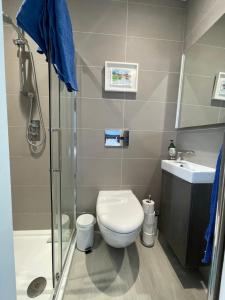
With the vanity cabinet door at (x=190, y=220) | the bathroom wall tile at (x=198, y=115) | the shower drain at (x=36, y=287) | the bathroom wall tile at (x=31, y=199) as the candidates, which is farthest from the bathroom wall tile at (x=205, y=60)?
the shower drain at (x=36, y=287)

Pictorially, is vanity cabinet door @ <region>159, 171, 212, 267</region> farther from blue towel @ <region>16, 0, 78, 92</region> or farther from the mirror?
blue towel @ <region>16, 0, 78, 92</region>

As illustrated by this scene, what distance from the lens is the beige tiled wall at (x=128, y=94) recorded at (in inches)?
60.2

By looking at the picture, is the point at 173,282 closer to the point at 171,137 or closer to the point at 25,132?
the point at 171,137

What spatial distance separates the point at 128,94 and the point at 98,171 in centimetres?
86


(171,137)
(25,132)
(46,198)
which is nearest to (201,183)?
(171,137)

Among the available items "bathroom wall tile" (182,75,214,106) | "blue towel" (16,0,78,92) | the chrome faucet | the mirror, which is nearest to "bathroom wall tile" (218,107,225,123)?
the mirror

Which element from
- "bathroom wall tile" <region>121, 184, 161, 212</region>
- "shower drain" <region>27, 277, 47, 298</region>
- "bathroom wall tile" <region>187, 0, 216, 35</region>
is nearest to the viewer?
"shower drain" <region>27, 277, 47, 298</region>

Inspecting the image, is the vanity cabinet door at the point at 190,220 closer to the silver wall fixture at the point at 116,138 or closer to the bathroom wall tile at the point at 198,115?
the bathroom wall tile at the point at 198,115

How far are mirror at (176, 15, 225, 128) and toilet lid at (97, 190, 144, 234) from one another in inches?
35.3

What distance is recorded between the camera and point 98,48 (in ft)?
5.10

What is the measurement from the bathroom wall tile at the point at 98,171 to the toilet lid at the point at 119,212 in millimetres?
146

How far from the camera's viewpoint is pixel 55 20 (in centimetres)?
83

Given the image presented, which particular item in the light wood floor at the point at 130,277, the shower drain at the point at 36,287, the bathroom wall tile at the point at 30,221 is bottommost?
the light wood floor at the point at 130,277

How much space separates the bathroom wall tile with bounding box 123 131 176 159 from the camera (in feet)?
5.57
